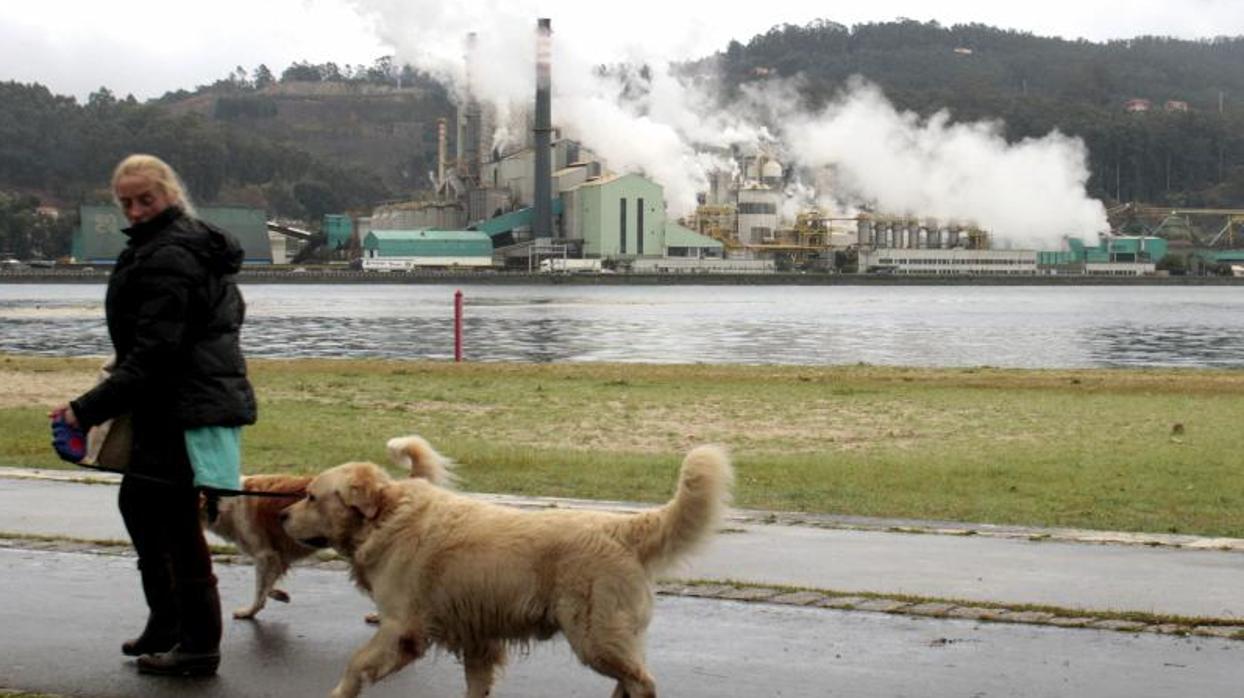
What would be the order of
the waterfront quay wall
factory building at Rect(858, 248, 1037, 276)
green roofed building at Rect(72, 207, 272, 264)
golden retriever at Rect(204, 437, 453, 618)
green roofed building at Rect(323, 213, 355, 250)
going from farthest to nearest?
green roofed building at Rect(323, 213, 355, 250) → factory building at Rect(858, 248, 1037, 276) → green roofed building at Rect(72, 207, 272, 264) → the waterfront quay wall → golden retriever at Rect(204, 437, 453, 618)

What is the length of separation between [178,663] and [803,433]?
13778 millimetres

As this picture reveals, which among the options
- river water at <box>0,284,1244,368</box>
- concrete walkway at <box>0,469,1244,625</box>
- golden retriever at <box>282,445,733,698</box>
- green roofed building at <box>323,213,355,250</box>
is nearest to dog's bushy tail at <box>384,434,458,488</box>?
golden retriever at <box>282,445,733,698</box>

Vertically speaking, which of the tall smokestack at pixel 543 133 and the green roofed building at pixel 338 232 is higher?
the tall smokestack at pixel 543 133

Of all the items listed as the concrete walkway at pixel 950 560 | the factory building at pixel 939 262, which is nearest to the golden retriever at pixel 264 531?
the concrete walkway at pixel 950 560

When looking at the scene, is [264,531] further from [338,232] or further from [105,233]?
[338,232]

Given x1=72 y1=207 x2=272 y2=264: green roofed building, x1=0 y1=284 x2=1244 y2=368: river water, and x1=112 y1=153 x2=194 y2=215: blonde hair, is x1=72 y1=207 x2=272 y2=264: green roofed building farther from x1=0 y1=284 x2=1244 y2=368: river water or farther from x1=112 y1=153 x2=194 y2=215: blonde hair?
x1=112 y1=153 x2=194 y2=215: blonde hair

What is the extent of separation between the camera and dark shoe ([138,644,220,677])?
743cm

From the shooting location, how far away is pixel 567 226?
564 ft

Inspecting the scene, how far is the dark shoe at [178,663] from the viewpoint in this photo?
24.4ft

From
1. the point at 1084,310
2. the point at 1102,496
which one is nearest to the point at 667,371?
the point at 1102,496

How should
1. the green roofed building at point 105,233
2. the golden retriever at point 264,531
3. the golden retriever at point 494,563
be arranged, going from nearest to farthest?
1. the golden retriever at point 494,563
2. the golden retriever at point 264,531
3. the green roofed building at point 105,233

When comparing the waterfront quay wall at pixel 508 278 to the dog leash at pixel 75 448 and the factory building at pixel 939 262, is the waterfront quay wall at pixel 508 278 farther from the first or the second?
the dog leash at pixel 75 448

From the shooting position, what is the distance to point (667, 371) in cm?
3416

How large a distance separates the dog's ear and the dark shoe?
48.9 inches
